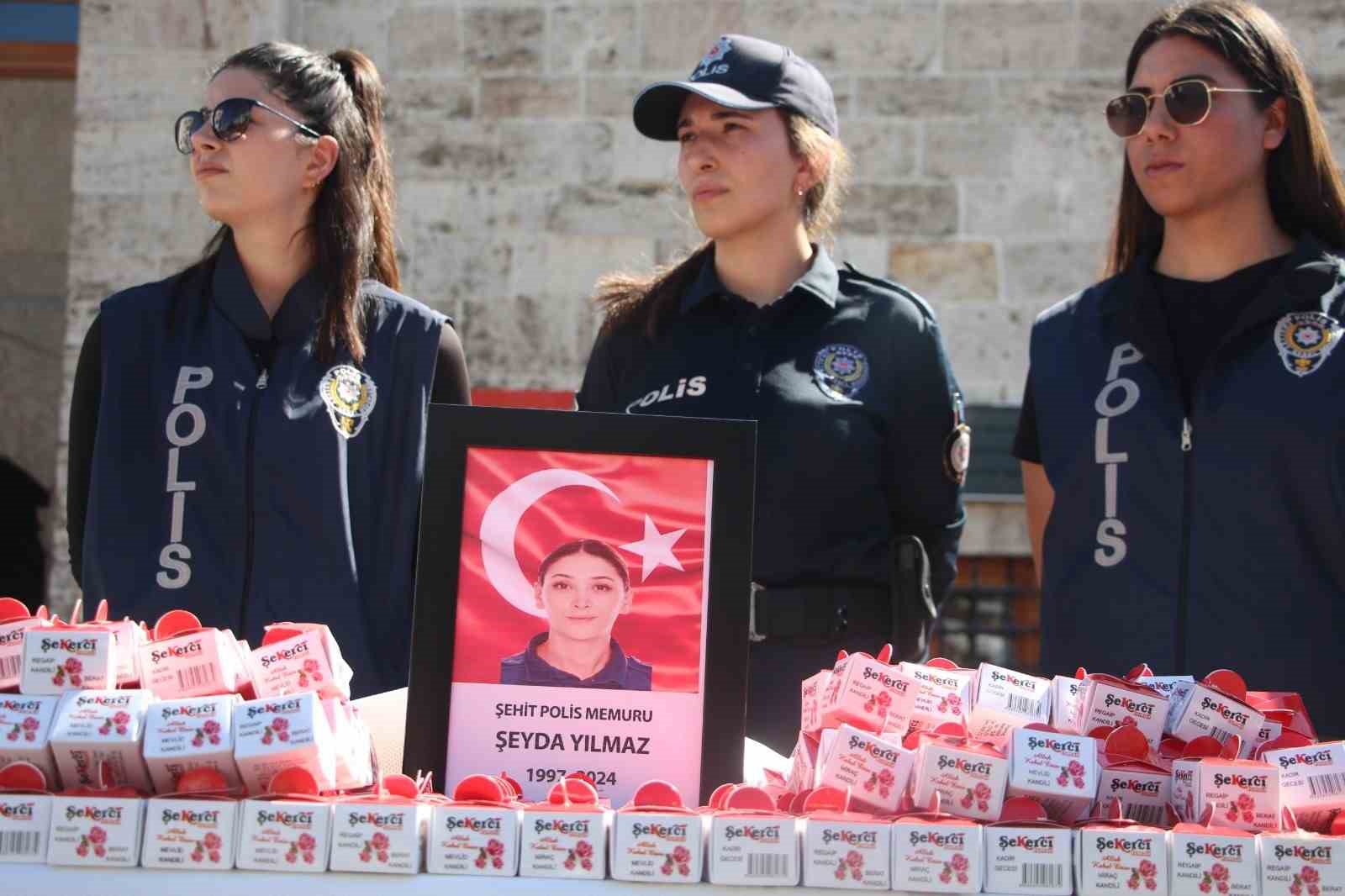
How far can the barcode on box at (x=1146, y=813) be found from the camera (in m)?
1.39

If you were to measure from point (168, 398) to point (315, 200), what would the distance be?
47 centimetres

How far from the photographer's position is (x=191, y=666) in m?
1.46

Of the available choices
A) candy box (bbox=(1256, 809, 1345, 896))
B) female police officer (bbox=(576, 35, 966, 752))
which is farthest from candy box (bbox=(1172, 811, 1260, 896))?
female police officer (bbox=(576, 35, 966, 752))

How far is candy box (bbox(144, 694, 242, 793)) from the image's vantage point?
1.35 m

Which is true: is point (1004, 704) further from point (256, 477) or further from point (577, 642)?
point (256, 477)

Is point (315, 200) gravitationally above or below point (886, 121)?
below

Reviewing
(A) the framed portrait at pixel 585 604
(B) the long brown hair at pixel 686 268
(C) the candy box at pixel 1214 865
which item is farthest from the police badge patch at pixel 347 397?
(C) the candy box at pixel 1214 865

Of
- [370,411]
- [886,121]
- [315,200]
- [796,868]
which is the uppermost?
[886,121]

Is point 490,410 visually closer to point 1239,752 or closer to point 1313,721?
point 1239,752

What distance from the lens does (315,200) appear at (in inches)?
111

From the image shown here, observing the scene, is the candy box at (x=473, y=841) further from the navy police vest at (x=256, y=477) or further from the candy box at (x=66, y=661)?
the navy police vest at (x=256, y=477)

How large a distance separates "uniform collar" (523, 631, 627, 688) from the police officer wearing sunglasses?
116 centimetres

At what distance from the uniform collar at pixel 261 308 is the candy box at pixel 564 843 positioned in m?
1.46

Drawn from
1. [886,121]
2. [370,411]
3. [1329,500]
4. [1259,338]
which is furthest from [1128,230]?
[886,121]
